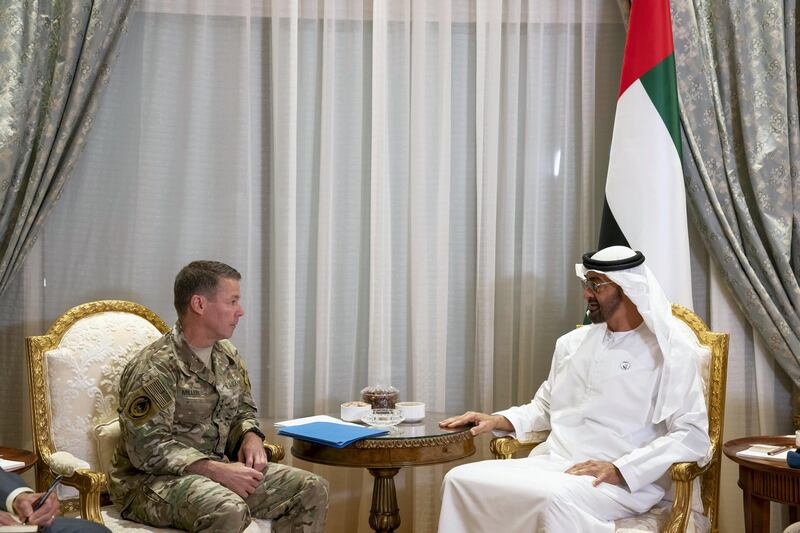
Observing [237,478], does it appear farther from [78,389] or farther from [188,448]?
[78,389]

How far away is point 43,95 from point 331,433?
2.28 m

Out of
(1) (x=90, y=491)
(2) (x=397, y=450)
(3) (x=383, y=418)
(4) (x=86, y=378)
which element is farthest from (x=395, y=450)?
(4) (x=86, y=378)

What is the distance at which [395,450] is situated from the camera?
3537mm

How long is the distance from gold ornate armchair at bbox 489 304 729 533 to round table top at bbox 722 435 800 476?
7 centimetres

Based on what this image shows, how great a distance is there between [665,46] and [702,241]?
3.30ft

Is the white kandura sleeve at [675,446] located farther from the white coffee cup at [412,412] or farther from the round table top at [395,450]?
the white coffee cup at [412,412]

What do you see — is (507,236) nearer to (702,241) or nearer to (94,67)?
(702,241)

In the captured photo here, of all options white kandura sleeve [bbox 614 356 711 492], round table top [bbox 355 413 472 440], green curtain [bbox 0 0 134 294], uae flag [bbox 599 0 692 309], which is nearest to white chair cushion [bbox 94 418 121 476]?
round table top [bbox 355 413 472 440]

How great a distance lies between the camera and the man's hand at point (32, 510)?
2744 mm

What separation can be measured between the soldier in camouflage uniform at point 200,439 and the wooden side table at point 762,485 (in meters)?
1.66

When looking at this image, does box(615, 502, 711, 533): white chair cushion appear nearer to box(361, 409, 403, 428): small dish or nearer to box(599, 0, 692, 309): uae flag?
box(361, 409, 403, 428): small dish

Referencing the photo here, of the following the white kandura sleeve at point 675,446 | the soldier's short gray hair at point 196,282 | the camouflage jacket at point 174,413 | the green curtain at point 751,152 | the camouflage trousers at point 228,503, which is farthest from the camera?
the green curtain at point 751,152

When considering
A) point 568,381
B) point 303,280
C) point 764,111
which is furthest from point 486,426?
point 764,111

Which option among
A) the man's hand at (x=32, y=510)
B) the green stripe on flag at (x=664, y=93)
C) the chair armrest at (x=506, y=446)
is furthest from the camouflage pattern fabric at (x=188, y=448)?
the green stripe on flag at (x=664, y=93)
